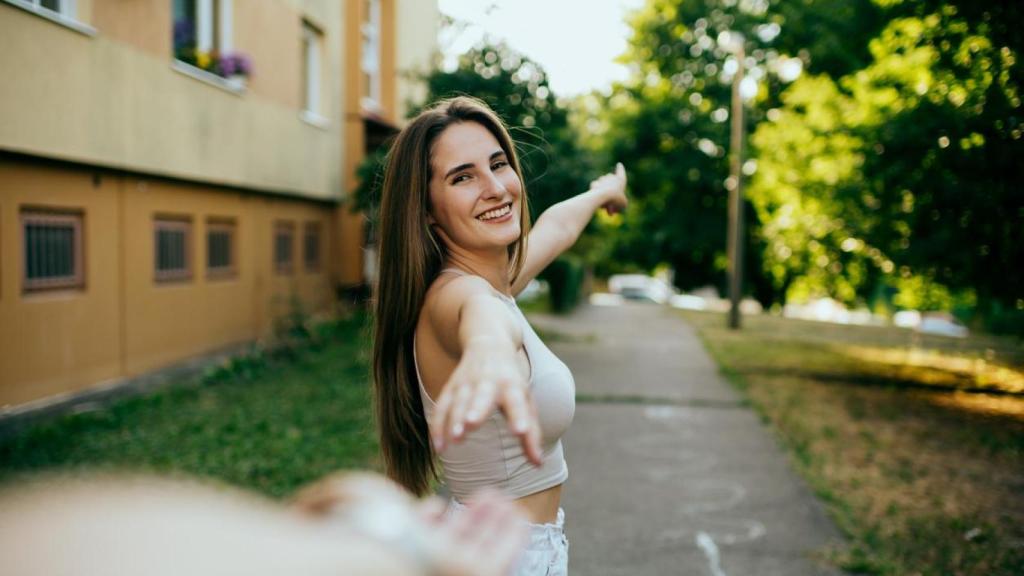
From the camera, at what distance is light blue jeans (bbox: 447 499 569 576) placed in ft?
6.80

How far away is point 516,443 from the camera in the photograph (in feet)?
6.81

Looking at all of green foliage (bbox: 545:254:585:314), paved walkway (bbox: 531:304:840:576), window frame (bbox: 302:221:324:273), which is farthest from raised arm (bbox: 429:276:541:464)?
green foliage (bbox: 545:254:585:314)

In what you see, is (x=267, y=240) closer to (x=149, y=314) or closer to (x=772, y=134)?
(x=149, y=314)

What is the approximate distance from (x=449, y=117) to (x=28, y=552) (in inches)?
68.6

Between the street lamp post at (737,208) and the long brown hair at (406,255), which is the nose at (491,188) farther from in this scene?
the street lamp post at (737,208)

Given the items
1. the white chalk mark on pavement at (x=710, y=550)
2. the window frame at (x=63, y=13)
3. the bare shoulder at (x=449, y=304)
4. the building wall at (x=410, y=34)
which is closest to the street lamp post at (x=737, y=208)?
A: the building wall at (x=410, y=34)

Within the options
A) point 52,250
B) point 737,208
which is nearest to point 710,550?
point 52,250

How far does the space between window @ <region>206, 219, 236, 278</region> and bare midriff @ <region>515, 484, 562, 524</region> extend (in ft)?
34.1

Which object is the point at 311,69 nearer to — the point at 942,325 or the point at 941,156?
the point at 941,156

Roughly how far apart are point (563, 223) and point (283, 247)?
12005 millimetres

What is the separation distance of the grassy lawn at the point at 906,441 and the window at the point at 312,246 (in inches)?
301

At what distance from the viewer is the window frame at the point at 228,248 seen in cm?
1166

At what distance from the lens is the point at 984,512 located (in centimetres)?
563

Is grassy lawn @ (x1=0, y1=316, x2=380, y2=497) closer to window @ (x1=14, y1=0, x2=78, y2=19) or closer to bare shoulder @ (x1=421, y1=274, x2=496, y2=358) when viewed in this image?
bare shoulder @ (x1=421, y1=274, x2=496, y2=358)
